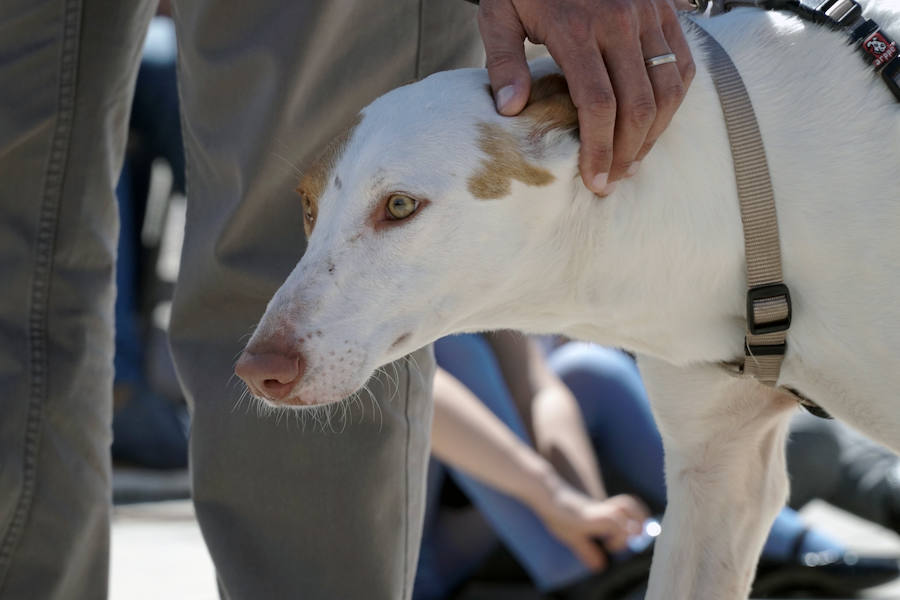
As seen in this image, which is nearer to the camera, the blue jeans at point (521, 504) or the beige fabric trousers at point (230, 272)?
the beige fabric trousers at point (230, 272)

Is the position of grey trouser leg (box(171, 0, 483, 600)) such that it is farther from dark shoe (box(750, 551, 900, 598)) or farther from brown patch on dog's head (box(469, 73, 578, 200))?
dark shoe (box(750, 551, 900, 598))

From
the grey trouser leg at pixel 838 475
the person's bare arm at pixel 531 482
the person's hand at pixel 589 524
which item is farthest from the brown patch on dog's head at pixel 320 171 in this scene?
the grey trouser leg at pixel 838 475

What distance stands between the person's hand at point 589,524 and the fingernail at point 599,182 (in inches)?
64.6

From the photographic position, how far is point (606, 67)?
6.30 feet

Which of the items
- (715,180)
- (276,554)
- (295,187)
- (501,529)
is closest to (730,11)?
(715,180)

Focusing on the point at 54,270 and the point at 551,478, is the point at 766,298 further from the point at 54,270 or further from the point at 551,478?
the point at 551,478

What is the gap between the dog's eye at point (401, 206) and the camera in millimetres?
2010

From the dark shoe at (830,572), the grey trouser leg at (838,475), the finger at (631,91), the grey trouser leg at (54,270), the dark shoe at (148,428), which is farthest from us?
the dark shoe at (148,428)

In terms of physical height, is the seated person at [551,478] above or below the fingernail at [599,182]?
below

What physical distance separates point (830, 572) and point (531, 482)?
35.1 inches

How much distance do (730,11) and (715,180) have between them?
0.39 meters

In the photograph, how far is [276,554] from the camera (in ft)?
7.44

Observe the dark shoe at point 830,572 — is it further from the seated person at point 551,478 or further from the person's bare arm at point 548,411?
the person's bare arm at point 548,411

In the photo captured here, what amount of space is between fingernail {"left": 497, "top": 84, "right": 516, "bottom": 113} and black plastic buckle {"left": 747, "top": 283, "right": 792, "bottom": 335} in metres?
0.49
